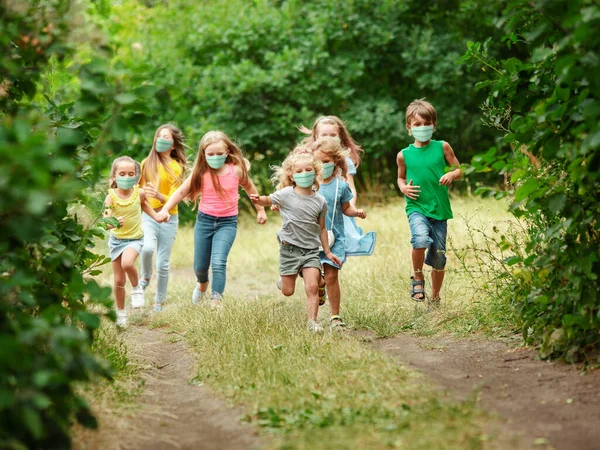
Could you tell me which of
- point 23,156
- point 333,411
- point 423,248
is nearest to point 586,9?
point 333,411

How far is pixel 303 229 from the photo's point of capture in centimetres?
605

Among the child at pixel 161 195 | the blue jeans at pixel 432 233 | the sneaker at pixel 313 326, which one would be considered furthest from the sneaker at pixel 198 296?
the blue jeans at pixel 432 233

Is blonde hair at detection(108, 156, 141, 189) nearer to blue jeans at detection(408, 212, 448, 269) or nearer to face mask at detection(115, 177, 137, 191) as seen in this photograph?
face mask at detection(115, 177, 137, 191)

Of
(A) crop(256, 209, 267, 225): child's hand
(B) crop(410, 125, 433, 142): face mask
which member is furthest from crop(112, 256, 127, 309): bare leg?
(B) crop(410, 125, 433, 142): face mask

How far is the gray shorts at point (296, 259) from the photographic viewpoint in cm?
599

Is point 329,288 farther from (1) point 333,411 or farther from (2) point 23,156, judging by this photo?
(2) point 23,156

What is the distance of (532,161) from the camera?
4.77 meters

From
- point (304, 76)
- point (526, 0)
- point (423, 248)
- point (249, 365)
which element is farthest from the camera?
point (304, 76)

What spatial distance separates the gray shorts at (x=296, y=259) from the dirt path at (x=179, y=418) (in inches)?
45.0

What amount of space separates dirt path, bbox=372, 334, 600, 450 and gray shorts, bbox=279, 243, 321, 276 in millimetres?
827

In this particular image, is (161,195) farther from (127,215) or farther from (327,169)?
(327,169)

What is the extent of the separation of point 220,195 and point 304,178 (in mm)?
1506

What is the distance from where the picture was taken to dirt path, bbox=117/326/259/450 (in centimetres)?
Result: 349

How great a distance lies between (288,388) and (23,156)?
2054 millimetres
